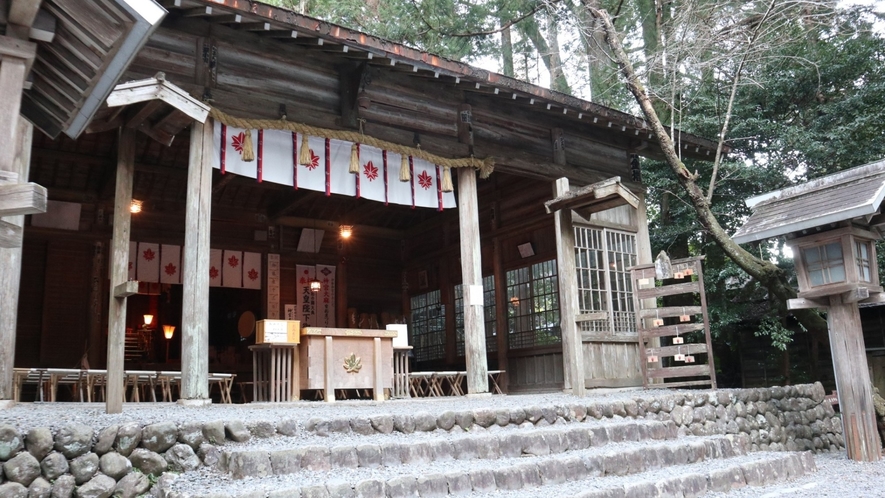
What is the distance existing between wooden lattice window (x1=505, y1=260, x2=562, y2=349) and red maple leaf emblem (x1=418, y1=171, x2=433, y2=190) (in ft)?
11.0

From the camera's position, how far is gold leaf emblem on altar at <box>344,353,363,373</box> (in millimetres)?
9047

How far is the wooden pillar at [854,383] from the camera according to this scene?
26.6 feet

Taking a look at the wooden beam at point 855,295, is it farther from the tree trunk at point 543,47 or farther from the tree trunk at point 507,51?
the tree trunk at point 507,51

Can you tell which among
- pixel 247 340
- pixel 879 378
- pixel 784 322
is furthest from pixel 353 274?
pixel 879 378

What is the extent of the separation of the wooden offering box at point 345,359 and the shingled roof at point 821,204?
509 centimetres

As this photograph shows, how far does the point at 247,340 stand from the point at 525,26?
11.2 metres

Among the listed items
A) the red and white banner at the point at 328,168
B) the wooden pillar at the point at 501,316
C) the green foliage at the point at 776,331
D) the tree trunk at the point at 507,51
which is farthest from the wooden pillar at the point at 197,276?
the tree trunk at the point at 507,51

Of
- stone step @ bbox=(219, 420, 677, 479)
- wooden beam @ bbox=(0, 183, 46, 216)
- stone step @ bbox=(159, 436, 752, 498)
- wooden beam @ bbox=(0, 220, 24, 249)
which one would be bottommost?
stone step @ bbox=(159, 436, 752, 498)

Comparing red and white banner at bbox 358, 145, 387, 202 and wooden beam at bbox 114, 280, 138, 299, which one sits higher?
red and white banner at bbox 358, 145, 387, 202

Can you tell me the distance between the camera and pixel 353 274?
14.7m

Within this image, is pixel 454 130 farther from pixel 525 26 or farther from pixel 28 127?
pixel 525 26

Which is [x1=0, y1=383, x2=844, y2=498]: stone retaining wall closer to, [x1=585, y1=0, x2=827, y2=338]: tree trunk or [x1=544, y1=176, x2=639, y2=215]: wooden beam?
[x1=544, y1=176, x2=639, y2=215]: wooden beam

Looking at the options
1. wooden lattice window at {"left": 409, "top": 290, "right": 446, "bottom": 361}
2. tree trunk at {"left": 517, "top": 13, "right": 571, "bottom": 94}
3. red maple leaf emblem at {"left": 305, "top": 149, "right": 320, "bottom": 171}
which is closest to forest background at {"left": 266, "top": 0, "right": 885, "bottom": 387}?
tree trunk at {"left": 517, "top": 13, "right": 571, "bottom": 94}

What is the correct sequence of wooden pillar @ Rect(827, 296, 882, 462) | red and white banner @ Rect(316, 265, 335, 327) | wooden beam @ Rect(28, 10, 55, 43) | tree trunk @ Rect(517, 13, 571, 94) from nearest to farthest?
wooden beam @ Rect(28, 10, 55, 43) < wooden pillar @ Rect(827, 296, 882, 462) < red and white banner @ Rect(316, 265, 335, 327) < tree trunk @ Rect(517, 13, 571, 94)
